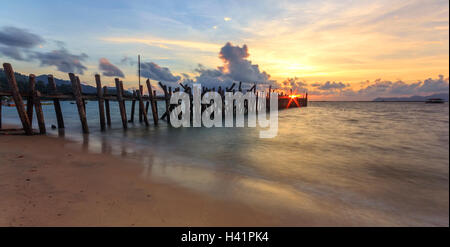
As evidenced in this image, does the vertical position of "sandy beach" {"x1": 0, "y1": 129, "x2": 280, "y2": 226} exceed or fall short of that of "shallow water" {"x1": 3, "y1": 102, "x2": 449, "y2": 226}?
it exceeds it

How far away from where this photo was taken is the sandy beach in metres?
2.90

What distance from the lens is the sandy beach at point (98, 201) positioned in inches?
114

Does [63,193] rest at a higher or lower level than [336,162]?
higher

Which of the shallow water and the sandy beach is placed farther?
the shallow water

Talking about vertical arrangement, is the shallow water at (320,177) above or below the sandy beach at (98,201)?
below

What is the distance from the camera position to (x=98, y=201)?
3.40 meters

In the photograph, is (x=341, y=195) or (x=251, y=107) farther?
(x=251, y=107)

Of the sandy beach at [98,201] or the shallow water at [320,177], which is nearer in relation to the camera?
the sandy beach at [98,201]
